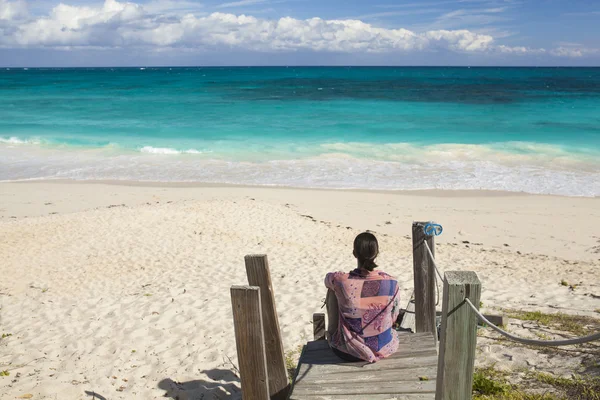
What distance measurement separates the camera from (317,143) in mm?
25703

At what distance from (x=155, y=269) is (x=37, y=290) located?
1.81m

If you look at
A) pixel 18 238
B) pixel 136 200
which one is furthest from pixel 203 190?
pixel 18 238

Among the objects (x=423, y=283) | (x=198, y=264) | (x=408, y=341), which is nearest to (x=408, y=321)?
(x=423, y=283)

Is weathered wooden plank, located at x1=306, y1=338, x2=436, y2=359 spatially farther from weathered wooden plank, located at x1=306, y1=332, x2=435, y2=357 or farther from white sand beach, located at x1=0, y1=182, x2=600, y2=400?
white sand beach, located at x1=0, y1=182, x2=600, y2=400

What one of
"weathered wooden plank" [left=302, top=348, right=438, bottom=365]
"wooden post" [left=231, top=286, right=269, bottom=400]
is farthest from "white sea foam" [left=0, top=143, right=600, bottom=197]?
"wooden post" [left=231, top=286, right=269, bottom=400]

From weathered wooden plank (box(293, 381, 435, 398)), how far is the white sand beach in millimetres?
1428

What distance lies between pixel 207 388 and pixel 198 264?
4.48 m

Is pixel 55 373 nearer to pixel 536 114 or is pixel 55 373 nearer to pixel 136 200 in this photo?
pixel 136 200

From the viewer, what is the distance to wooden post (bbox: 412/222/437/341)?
4621 millimetres

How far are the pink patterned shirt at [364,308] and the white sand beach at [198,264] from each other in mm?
1598

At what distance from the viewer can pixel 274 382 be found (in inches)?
155

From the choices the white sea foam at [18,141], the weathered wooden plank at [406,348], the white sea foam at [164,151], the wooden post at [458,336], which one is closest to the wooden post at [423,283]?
the weathered wooden plank at [406,348]

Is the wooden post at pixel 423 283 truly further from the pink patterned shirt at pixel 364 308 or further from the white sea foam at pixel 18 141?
the white sea foam at pixel 18 141

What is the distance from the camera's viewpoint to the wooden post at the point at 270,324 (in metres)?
3.57
